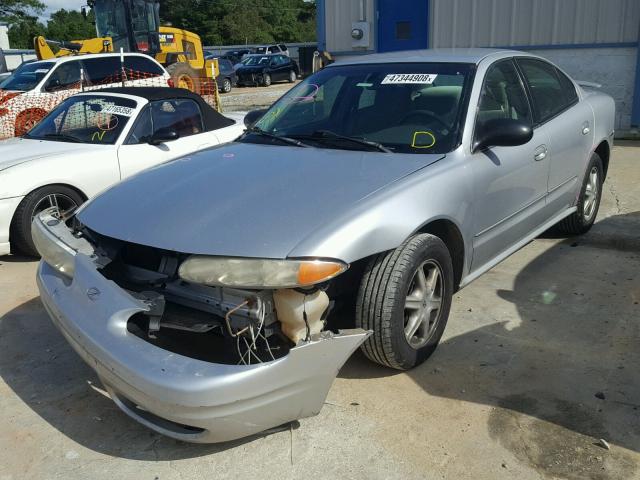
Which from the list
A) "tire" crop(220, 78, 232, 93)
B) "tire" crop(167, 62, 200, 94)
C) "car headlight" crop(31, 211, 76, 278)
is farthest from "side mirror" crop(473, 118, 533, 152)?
"tire" crop(220, 78, 232, 93)

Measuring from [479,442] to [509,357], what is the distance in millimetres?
808

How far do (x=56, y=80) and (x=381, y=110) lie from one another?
25.1 feet

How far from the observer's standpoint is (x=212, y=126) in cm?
645

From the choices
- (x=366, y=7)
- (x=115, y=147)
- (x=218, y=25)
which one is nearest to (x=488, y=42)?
(x=366, y=7)

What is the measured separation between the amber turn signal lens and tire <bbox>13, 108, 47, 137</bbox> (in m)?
7.54

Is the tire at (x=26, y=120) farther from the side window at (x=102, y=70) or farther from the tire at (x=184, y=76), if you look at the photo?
the tire at (x=184, y=76)

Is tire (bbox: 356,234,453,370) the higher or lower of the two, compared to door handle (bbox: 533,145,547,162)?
lower

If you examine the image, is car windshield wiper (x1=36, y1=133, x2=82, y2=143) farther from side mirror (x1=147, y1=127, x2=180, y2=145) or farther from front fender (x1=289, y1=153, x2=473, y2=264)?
front fender (x1=289, y1=153, x2=473, y2=264)

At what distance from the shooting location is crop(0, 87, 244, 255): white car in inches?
197

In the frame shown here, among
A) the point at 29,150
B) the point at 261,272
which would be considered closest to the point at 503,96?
the point at 261,272

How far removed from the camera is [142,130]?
588 centimetres

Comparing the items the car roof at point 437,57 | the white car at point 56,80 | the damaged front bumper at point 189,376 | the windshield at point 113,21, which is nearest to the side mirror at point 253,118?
the car roof at point 437,57

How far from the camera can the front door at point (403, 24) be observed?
10945 millimetres

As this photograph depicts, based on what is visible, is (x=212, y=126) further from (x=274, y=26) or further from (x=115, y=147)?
(x=274, y=26)
